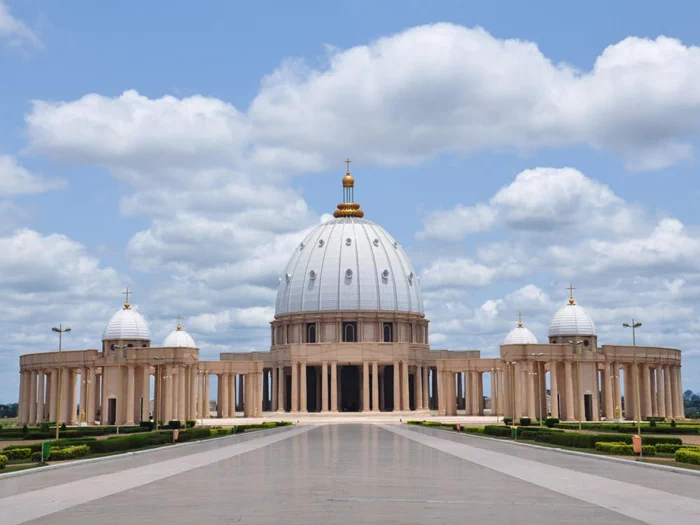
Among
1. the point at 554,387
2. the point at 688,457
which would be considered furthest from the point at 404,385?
the point at 688,457

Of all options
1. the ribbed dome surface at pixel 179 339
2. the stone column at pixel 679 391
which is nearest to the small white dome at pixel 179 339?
the ribbed dome surface at pixel 179 339

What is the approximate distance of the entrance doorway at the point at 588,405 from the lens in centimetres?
9669

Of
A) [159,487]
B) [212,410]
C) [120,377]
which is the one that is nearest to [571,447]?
[159,487]

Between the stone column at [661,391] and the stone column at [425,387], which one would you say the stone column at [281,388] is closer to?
the stone column at [425,387]

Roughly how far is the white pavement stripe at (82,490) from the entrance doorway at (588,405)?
225 feet

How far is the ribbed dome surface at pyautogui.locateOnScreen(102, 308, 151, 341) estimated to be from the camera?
105 meters

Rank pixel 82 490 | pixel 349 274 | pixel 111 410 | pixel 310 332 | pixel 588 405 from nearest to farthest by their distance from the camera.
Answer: pixel 82 490, pixel 111 410, pixel 588 405, pixel 349 274, pixel 310 332

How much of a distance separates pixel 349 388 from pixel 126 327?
28947 mm

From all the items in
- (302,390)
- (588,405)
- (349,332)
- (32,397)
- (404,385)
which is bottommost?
(588,405)

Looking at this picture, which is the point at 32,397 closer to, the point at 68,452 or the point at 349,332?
the point at 349,332

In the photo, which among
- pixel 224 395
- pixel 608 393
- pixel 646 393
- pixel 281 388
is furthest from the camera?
pixel 281 388

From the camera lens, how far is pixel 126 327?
346 ft

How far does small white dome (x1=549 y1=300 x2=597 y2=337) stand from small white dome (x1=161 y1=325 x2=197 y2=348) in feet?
142

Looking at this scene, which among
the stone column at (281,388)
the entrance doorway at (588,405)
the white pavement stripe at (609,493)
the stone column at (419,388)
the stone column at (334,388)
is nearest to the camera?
the white pavement stripe at (609,493)
